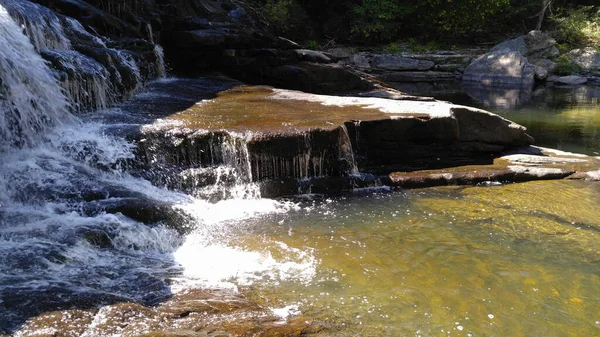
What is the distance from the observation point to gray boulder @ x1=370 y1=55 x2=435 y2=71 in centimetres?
2195

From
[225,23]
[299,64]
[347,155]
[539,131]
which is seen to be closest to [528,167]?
[347,155]

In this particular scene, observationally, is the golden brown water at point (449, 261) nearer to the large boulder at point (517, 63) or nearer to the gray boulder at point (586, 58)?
the large boulder at point (517, 63)

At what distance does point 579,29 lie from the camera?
23.1 m

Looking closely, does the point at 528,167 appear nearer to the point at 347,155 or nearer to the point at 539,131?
the point at 347,155


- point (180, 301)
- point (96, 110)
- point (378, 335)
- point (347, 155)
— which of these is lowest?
point (378, 335)

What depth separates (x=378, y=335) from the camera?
3490 millimetres

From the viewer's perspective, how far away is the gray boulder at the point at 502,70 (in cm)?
2052

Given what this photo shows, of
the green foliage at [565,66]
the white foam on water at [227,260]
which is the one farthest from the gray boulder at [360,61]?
the white foam on water at [227,260]

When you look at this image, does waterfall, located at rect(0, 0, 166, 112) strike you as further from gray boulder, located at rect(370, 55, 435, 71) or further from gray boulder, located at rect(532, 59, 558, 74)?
gray boulder, located at rect(532, 59, 558, 74)

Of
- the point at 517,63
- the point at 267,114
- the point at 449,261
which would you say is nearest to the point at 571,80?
the point at 517,63

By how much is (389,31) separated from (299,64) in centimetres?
1398

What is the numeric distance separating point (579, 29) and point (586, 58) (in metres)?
2.49

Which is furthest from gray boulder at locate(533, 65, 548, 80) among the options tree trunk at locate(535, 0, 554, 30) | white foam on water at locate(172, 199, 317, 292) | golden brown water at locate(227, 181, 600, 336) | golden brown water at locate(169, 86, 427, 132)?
white foam on water at locate(172, 199, 317, 292)

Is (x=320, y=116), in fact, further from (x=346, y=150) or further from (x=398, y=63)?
(x=398, y=63)
